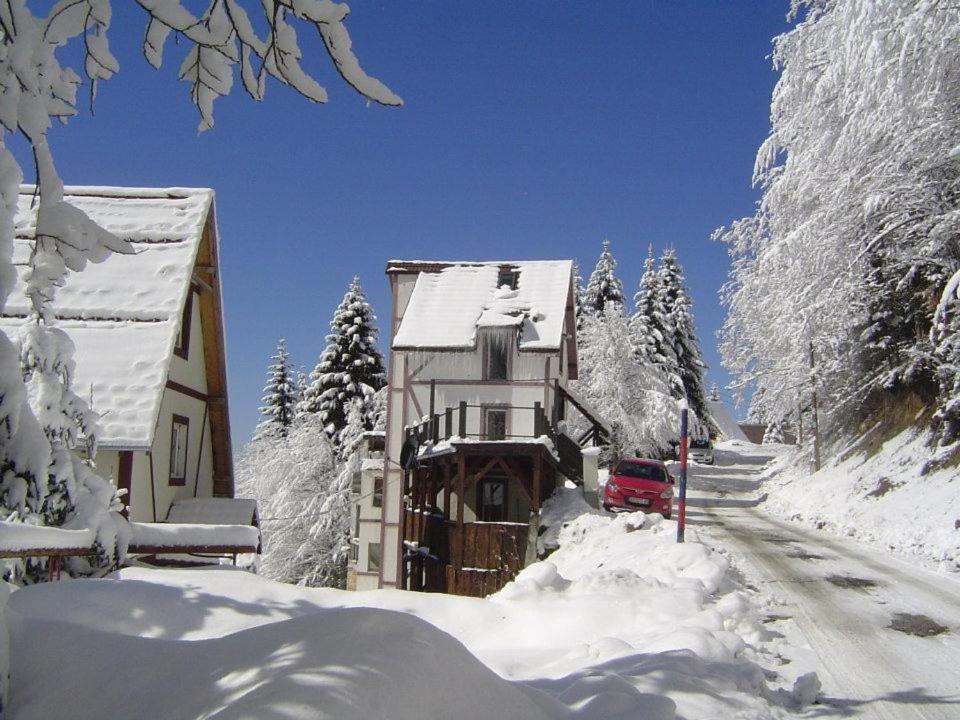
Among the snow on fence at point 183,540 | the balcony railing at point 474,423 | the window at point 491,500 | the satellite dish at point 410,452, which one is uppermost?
the balcony railing at point 474,423

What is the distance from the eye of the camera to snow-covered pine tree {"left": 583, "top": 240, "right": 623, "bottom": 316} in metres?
53.2

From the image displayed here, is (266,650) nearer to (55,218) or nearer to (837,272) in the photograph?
(55,218)

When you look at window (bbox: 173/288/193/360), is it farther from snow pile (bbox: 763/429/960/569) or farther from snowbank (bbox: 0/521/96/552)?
snow pile (bbox: 763/429/960/569)

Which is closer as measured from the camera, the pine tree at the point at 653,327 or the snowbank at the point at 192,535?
the snowbank at the point at 192,535

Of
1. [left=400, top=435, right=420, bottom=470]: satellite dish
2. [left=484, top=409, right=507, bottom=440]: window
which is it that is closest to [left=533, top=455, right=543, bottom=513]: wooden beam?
[left=400, top=435, right=420, bottom=470]: satellite dish

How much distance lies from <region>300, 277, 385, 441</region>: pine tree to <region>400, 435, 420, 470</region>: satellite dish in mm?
18184

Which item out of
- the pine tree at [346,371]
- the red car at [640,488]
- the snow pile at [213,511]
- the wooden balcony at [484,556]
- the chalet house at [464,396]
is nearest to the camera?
the snow pile at [213,511]

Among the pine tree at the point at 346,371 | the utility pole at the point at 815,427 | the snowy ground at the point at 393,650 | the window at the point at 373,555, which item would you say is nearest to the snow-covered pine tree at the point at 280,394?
the pine tree at the point at 346,371

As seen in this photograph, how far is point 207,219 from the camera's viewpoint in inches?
615

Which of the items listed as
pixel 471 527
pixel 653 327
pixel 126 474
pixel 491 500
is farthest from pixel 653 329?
pixel 126 474

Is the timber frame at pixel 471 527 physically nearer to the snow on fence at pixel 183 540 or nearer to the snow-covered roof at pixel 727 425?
the snow on fence at pixel 183 540

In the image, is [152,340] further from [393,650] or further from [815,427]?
[815,427]

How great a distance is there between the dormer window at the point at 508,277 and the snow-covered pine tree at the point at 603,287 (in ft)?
79.1

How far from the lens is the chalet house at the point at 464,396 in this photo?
22.9 meters
